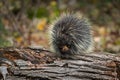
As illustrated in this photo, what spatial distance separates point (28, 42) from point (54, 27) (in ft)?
10.7

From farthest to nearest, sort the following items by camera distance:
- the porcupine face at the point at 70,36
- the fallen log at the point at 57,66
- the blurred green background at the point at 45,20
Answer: the blurred green background at the point at 45,20, the porcupine face at the point at 70,36, the fallen log at the point at 57,66

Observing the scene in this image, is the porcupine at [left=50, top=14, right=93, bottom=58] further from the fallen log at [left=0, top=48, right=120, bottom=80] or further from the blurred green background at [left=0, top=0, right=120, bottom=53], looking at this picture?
the blurred green background at [left=0, top=0, right=120, bottom=53]

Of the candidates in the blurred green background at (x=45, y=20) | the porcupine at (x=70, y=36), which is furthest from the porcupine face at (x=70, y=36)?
the blurred green background at (x=45, y=20)

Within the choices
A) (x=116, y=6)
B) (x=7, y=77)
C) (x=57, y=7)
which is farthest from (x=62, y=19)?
(x=116, y=6)

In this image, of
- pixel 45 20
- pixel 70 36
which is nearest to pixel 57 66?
pixel 70 36

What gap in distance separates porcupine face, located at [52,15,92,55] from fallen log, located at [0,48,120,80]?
105 millimetres

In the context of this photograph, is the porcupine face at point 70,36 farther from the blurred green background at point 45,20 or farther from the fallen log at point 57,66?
the blurred green background at point 45,20

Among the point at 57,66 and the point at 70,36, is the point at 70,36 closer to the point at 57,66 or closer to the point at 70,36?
the point at 70,36

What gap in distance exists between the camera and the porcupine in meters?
3.95

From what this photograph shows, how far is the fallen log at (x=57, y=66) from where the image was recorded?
3836 mm

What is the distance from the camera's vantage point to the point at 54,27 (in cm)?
406

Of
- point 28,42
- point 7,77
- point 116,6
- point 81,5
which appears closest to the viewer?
point 7,77

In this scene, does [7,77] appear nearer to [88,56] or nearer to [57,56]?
[57,56]

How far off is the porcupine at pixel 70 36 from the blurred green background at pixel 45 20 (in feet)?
8.08
